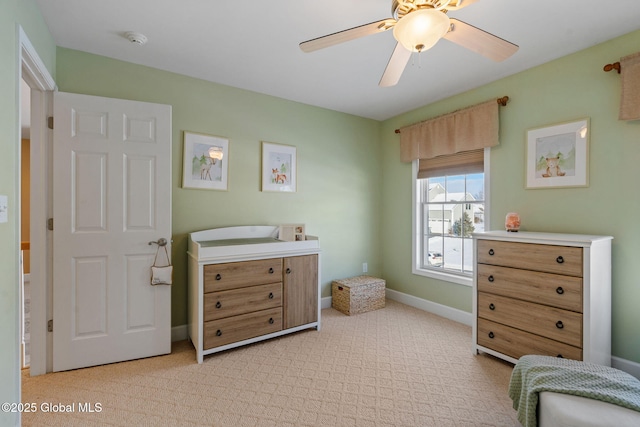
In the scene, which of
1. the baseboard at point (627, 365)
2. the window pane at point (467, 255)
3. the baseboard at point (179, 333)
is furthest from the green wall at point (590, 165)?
the baseboard at point (179, 333)

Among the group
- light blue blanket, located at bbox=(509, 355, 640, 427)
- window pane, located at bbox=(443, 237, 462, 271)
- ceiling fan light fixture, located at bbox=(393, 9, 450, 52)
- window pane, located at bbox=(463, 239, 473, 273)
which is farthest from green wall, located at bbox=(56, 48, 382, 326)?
light blue blanket, located at bbox=(509, 355, 640, 427)

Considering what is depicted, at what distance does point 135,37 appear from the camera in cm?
221

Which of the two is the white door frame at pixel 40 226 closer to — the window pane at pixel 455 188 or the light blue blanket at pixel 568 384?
the light blue blanket at pixel 568 384

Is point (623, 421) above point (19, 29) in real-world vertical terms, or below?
below

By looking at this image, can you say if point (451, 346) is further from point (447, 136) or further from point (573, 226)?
point (447, 136)

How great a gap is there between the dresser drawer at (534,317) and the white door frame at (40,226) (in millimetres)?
3441

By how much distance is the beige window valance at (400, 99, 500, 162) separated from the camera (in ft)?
9.58

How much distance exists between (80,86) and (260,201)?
182 cm

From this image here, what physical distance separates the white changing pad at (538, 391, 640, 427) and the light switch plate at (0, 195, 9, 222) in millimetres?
2686

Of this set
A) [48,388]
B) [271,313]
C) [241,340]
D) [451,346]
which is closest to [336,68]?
[271,313]

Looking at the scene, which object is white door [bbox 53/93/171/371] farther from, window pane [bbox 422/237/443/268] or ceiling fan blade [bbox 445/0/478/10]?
window pane [bbox 422/237/443/268]

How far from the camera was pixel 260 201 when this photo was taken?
3312 mm

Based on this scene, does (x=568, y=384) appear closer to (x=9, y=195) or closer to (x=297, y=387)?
(x=297, y=387)

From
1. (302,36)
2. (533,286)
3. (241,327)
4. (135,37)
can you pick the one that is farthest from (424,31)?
(241,327)
